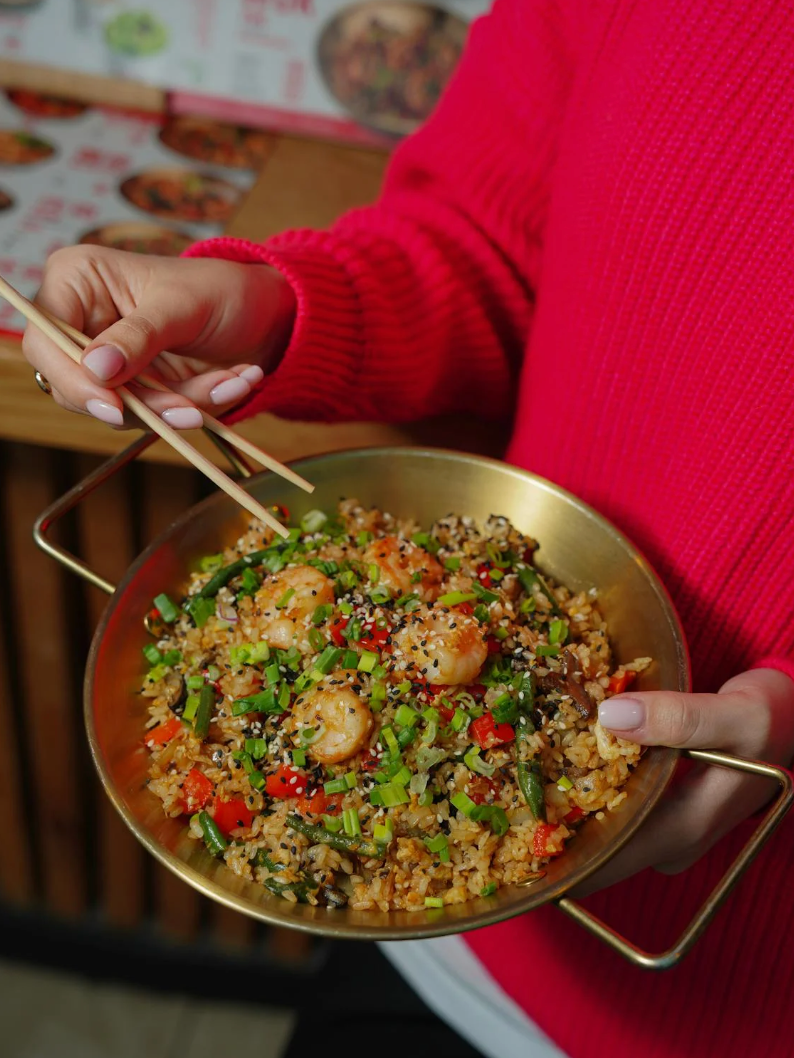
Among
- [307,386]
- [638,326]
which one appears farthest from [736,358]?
[307,386]

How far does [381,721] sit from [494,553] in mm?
284

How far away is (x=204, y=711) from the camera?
1134 millimetres

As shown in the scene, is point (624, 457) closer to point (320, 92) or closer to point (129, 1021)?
point (320, 92)

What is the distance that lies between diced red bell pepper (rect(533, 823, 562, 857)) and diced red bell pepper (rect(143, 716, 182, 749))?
0.43 metres

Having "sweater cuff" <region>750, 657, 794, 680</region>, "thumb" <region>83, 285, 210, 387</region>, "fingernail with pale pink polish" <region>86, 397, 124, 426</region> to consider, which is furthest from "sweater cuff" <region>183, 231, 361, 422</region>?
"sweater cuff" <region>750, 657, 794, 680</region>

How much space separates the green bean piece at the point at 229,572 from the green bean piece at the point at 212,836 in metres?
0.29

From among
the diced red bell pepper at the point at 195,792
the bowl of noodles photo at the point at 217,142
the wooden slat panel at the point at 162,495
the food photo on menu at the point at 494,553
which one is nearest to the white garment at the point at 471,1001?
the food photo on menu at the point at 494,553

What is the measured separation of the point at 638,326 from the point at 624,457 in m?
0.18

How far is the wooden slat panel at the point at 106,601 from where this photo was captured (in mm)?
2102

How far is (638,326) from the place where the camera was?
1242 mm

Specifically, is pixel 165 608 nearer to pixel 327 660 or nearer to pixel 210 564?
pixel 210 564

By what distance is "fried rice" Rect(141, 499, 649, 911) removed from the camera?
3.45 feet

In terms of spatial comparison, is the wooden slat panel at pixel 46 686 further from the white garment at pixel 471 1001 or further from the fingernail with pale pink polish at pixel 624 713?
the fingernail with pale pink polish at pixel 624 713

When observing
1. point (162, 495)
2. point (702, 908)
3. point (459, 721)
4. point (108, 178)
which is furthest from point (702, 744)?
point (108, 178)
